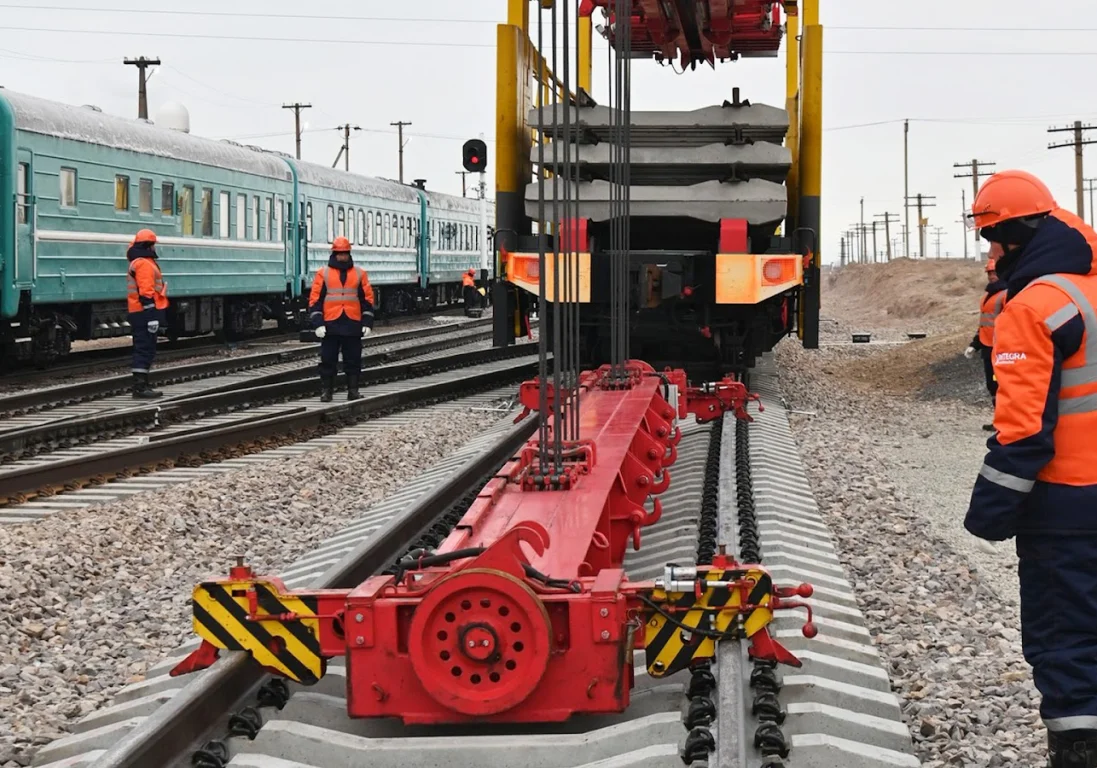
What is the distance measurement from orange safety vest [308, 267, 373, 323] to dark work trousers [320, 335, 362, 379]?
20cm

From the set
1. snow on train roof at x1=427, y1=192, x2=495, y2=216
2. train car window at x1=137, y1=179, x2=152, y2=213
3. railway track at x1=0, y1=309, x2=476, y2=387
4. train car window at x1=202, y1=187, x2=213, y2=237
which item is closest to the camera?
railway track at x1=0, y1=309, x2=476, y2=387

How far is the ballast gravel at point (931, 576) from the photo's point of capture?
14.1 ft

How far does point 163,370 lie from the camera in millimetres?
16359

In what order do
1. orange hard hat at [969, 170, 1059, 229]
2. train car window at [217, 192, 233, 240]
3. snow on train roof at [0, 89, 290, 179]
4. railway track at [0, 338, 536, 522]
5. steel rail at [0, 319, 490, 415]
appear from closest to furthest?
orange hard hat at [969, 170, 1059, 229]
railway track at [0, 338, 536, 522]
steel rail at [0, 319, 490, 415]
snow on train roof at [0, 89, 290, 179]
train car window at [217, 192, 233, 240]

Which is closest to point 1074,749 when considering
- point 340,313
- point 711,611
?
point 711,611

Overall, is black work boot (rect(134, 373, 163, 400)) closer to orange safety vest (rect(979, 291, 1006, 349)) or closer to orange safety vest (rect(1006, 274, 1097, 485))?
orange safety vest (rect(979, 291, 1006, 349))

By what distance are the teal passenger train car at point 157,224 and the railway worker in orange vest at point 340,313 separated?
4.00m

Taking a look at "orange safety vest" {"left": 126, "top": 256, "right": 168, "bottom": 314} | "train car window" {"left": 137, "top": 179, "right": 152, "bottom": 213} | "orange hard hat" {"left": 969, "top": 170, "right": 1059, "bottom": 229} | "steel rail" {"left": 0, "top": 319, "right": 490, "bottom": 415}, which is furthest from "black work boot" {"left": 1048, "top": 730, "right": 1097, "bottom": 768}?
"train car window" {"left": 137, "top": 179, "right": 152, "bottom": 213}

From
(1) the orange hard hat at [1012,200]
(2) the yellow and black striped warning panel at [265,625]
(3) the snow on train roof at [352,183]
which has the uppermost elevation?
(3) the snow on train roof at [352,183]

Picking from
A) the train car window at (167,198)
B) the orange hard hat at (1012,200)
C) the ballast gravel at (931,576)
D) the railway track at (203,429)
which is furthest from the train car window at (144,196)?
the orange hard hat at (1012,200)

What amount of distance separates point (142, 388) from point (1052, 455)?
11.6 metres

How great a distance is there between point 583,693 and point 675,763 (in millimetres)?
324

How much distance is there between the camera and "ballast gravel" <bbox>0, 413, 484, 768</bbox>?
16.1ft

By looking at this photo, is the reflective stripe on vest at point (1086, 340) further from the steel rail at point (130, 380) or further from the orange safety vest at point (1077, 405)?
the steel rail at point (130, 380)
